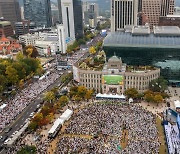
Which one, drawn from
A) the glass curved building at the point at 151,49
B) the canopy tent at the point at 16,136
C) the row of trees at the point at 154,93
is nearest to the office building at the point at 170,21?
the glass curved building at the point at 151,49

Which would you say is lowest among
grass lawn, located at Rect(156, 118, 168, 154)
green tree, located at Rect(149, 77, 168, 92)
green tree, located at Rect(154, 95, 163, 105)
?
grass lawn, located at Rect(156, 118, 168, 154)

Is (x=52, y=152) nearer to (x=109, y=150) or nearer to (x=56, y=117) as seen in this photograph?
(x=109, y=150)

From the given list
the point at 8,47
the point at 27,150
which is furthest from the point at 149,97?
the point at 8,47

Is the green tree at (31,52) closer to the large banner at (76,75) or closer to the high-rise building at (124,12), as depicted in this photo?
the large banner at (76,75)

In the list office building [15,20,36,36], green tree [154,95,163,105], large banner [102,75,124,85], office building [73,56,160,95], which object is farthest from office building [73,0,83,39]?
green tree [154,95,163,105]

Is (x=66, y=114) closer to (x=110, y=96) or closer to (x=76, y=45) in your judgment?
(x=110, y=96)

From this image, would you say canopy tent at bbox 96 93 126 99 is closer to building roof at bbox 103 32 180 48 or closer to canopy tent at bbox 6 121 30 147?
building roof at bbox 103 32 180 48
